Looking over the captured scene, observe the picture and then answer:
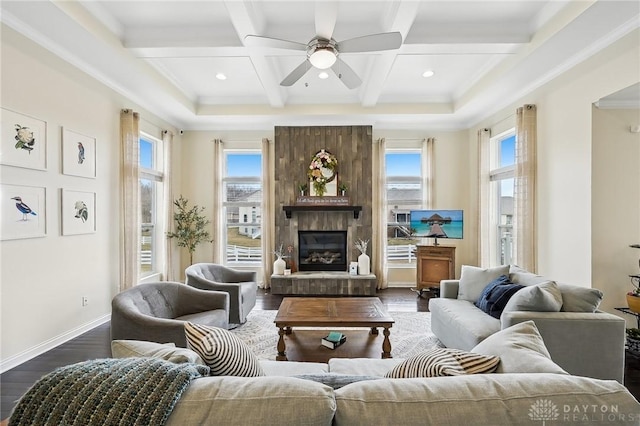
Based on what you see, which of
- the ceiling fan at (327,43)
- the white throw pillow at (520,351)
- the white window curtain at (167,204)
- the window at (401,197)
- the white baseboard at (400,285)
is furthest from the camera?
the window at (401,197)

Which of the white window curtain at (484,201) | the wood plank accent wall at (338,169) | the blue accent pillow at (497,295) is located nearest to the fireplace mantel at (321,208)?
the wood plank accent wall at (338,169)

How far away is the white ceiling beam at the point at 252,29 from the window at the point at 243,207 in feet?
6.46

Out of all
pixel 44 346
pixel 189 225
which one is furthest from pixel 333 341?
pixel 189 225

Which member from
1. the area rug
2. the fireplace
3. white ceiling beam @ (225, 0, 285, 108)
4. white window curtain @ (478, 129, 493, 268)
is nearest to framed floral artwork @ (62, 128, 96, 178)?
white ceiling beam @ (225, 0, 285, 108)

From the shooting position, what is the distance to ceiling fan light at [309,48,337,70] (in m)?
2.66

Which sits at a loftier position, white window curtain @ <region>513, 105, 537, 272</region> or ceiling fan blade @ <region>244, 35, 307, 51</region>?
ceiling fan blade @ <region>244, 35, 307, 51</region>

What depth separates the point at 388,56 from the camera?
11.8 feet

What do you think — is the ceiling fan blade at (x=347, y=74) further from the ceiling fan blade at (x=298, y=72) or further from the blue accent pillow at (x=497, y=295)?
the blue accent pillow at (x=497, y=295)

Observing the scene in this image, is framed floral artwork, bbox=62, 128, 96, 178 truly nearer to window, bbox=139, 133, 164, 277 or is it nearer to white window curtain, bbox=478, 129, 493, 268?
window, bbox=139, 133, 164, 277

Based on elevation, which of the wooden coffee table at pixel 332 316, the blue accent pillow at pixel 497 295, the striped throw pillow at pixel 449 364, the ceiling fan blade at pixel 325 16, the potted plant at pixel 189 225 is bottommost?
the wooden coffee table at pixel 332 316

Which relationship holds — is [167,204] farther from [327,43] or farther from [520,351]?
[520,351]

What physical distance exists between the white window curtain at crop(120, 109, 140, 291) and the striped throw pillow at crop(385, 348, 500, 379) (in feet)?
13.6

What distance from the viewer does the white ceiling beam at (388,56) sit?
2.76 meters

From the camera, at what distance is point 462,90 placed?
16.2 feet
